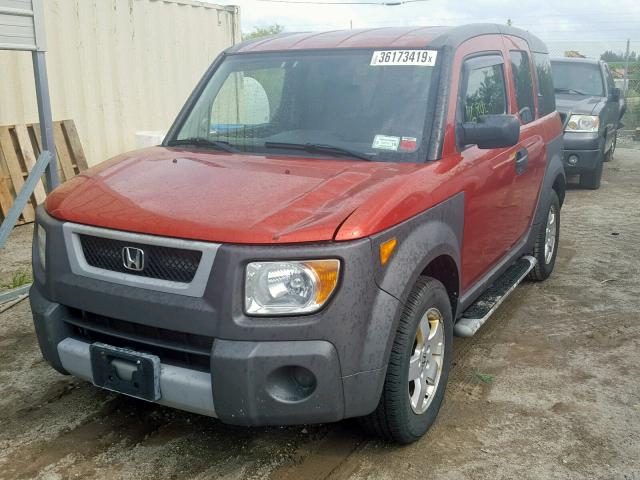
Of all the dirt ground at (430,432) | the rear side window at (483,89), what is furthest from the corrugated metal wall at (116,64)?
the rear side window at (483,89)

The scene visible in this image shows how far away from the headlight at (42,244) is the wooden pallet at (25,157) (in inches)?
188

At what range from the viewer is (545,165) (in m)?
5.10

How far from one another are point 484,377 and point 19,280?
3676mm

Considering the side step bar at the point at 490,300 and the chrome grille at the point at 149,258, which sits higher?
the chrome grille at the point at 149,258

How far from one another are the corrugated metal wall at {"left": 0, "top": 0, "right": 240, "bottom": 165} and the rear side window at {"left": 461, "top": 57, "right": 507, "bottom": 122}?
573cm

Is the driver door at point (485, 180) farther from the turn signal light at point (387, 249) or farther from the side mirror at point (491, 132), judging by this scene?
the turn signal light at point (387, 249)

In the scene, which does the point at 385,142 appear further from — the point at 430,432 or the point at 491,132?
the point at 430,432

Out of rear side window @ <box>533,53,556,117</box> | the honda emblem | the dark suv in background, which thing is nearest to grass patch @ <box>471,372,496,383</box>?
the honda emblem

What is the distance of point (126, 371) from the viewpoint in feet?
8.98

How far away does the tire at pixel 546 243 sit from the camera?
5336 millimetres

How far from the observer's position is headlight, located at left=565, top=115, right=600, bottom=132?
9.92m

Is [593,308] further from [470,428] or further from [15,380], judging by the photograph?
[15,380]

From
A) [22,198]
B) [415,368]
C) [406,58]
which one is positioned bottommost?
[415,368]

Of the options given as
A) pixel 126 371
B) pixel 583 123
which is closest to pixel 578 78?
pixel 583 123
